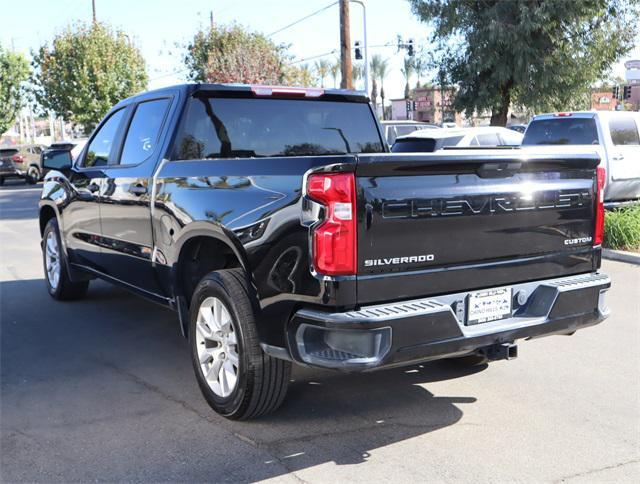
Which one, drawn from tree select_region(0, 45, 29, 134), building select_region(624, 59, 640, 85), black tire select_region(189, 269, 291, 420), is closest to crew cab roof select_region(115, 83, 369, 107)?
black tire select_region(189, 269, 291, 420)

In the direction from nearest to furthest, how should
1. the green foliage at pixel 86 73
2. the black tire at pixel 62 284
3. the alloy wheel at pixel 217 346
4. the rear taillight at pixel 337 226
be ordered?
the rear taillight at pixel 337 226 → the alloy wheel at pixel 217 346 → the black tire at pixel 62 284 → the green foliage at pixel 86 73

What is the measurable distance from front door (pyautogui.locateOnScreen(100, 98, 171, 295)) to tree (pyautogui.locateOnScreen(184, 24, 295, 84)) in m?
25.4

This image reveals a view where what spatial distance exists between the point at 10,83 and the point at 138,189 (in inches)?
2029

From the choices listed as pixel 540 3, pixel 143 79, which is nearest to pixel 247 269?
pixel 540 3

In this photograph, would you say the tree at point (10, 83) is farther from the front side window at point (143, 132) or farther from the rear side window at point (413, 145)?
the front side window at point (143, 132)

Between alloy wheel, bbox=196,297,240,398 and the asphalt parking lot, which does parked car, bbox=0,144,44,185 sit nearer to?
the asphalt parking lot

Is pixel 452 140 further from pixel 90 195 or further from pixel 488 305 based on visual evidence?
pixel 488 305

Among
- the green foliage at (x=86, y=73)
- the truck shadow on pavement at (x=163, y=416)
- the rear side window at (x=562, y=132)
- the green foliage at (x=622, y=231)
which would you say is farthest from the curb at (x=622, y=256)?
the green foliage at (x=86, y=73)

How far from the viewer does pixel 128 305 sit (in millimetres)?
7250

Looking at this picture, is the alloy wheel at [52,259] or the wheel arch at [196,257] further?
the alloy wheel at [52,259]

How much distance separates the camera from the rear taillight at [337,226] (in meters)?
3.38

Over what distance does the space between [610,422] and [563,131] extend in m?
9.42

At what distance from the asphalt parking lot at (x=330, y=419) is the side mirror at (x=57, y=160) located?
1.62m

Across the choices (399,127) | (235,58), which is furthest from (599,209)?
(235,58)
